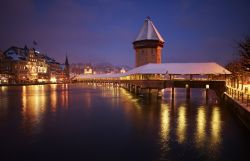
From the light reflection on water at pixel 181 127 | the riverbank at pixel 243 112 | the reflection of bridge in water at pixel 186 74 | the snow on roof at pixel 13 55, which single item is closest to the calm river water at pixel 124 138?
the light reflection on water at pixel 181 127

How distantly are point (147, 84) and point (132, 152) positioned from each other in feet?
114

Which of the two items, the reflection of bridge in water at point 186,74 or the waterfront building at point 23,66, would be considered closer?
the reflection of bridge in water at point 186,74

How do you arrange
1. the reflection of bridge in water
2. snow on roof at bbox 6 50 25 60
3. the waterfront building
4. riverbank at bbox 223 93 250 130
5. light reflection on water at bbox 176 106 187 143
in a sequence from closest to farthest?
light reflection on water at bbox 176 106 187 143
riverbank at bbox 223 93 250 130
the reflection of bridge in water
the waterfront building
snow on roof at bbox 6 50 25 60

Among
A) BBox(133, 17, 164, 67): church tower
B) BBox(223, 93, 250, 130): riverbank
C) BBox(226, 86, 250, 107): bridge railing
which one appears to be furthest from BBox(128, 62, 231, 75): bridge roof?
BBox(133, 17, 164, 67): church tower

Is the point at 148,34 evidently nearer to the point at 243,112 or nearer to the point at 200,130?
the point at 243,112

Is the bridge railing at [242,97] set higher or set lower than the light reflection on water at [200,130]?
higher

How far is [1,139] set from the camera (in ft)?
66.0

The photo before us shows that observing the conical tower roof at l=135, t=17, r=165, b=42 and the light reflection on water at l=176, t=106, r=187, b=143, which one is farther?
the conical tower roof at l=135, t=17, r=165, b=42

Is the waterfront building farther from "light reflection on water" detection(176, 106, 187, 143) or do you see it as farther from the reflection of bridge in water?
"light reflection on water" detection(176, 106, 187, 143)

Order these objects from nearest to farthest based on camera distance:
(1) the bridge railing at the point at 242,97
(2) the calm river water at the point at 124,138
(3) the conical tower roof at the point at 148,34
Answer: (2) the calm river water at the point at 124,138 → (1) the bridge railing at the point at 242,97 → (3) the conical tower roof at the point at 148,34

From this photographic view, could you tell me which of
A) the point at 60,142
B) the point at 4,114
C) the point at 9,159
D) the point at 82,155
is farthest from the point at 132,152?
the point at 4,114

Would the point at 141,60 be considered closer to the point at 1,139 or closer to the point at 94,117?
the point at 94,117

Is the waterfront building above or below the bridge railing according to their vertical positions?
above

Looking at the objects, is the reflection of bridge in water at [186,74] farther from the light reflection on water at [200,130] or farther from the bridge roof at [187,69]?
the light reflection on water at [200,130]
